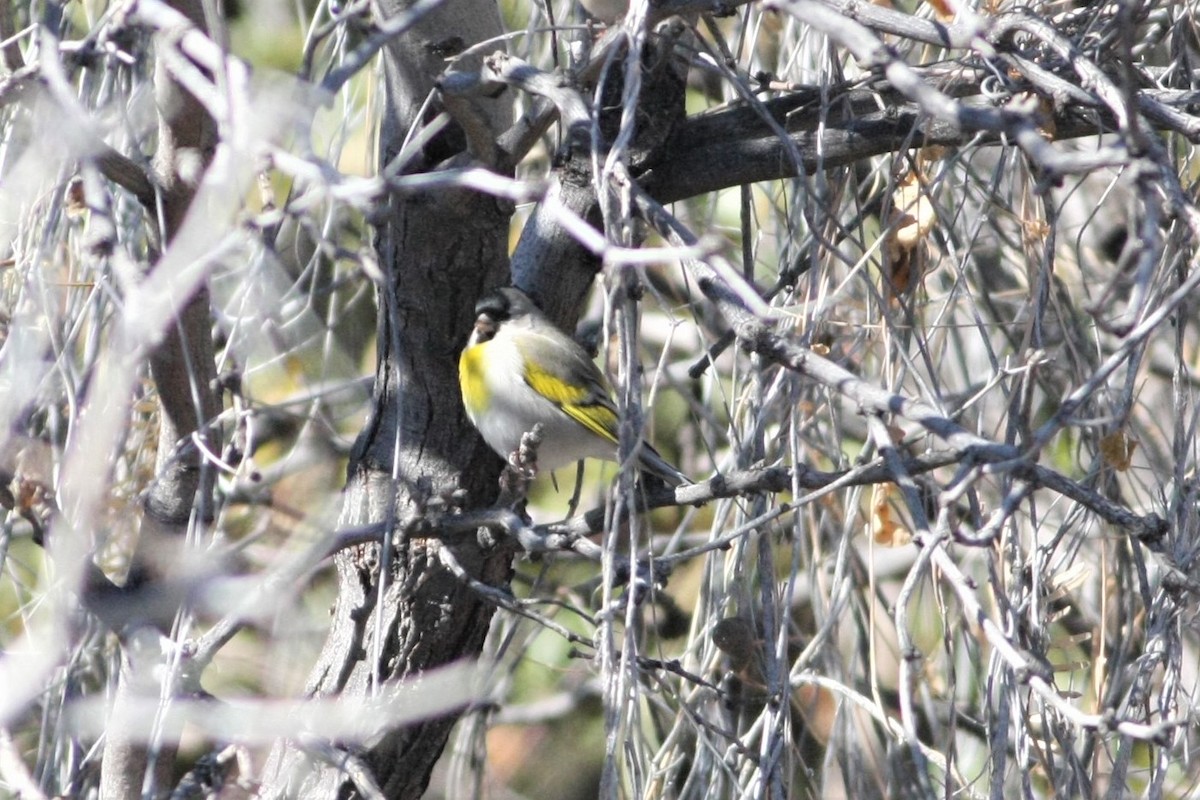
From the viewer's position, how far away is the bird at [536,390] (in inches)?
96.7

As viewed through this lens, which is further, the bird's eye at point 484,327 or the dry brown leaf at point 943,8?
the bird's eye at point 484,327

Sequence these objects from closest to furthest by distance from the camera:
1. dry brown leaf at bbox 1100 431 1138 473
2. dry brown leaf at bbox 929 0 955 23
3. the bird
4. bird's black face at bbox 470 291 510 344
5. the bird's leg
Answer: dry brown leaf at bbox 1100 431 1138 473 < the bird's leg < dry brown leaf at bbox 929 0 955 23 < bird's black face at bbox 470 291 510 344 < the bird

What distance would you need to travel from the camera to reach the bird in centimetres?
246

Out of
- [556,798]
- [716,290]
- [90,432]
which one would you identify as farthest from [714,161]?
[556,798]

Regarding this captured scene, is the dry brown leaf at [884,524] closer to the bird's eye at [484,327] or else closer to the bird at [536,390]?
the bird at [536,390]

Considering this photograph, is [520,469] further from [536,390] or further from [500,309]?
[536,390]

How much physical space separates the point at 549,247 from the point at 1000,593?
1.15 meters

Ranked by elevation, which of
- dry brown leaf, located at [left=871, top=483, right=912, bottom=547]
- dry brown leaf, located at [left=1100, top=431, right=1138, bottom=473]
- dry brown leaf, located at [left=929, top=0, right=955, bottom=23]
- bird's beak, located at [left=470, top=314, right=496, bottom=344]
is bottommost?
dry brown leaf, located at [left=871, top=483, right=912, bottom=547]

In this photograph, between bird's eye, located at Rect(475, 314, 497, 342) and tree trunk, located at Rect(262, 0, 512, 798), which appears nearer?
tree trunk, located at Rect(262, 0, 512, 798)

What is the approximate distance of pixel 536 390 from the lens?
3.14 m

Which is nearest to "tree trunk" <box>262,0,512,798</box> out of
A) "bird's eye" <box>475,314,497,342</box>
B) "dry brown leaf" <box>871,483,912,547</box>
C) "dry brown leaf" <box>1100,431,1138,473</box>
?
"bird's eye" <box>475,314,497,342</box>

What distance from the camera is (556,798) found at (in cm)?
423

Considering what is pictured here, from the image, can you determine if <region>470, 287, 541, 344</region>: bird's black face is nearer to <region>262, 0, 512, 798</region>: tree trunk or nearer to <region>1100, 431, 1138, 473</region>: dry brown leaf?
<region>262, 0, 512, 798</region>: tree trunk

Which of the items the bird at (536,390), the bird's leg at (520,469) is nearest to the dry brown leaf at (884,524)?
the bird at (536,390)
